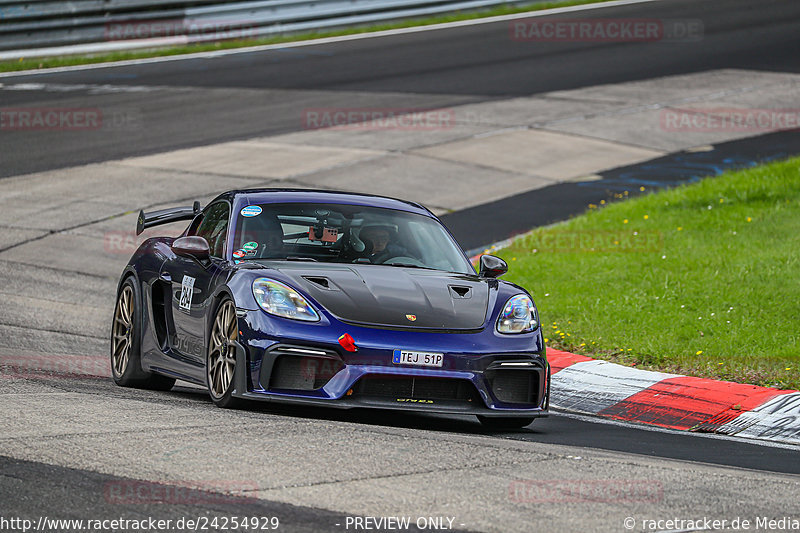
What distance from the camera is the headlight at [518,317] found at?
7410 millimetres

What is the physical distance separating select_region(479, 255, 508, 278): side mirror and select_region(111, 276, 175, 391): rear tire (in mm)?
2338

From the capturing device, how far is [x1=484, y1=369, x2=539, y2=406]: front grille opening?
7.21m

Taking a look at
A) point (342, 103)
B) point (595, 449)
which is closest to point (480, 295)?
point (595, 449)

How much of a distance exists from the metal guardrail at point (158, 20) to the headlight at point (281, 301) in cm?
2045

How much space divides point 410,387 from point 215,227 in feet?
7.33

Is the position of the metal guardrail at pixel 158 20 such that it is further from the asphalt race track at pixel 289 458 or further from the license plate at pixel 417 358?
the license plate at pixel 417 358

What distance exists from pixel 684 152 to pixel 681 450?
1370 centimetres

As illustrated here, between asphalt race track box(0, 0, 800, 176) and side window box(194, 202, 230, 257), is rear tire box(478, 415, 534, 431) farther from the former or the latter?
asphalt race track box(0, 0, 800, 176)

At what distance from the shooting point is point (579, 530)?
480cm

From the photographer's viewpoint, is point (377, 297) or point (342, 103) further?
point (342, 103)

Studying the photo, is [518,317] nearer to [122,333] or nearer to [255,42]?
[122,333]

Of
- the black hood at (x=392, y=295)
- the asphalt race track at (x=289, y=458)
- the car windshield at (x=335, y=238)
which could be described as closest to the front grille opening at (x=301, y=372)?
the asphalt race track at (x=289, y=458)

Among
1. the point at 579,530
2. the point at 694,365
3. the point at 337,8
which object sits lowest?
the point at 694,365

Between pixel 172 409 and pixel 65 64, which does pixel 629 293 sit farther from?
pixel 65 64
